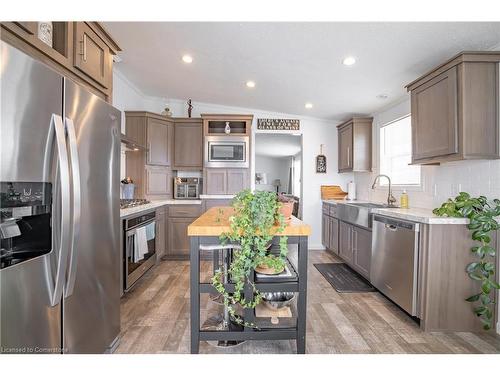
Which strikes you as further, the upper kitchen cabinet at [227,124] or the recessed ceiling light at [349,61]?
the upper kitchen cabinet at [227,124]

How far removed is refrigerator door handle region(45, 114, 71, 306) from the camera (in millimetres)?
1069

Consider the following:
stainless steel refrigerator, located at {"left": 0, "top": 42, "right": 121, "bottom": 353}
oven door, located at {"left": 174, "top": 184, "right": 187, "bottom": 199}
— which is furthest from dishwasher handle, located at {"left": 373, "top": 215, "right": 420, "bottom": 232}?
oven door, located at {"left": 174, "top": 184, "right": 187, "bottom": 199}

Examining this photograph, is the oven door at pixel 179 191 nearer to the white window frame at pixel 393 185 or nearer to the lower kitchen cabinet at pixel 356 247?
the lower kitchen cabinet at pixel 356 247

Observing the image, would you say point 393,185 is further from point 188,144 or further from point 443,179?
point 188,144

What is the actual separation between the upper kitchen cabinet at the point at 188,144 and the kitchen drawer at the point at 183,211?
0.76 metres

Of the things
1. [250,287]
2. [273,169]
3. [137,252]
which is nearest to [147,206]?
[137,252]

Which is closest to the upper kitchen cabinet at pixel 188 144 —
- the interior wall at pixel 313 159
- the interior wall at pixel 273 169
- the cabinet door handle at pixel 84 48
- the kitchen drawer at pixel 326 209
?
the interior wall at pixel 313 159

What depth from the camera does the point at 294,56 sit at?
100 inches

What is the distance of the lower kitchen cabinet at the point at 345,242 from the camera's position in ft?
11.3
